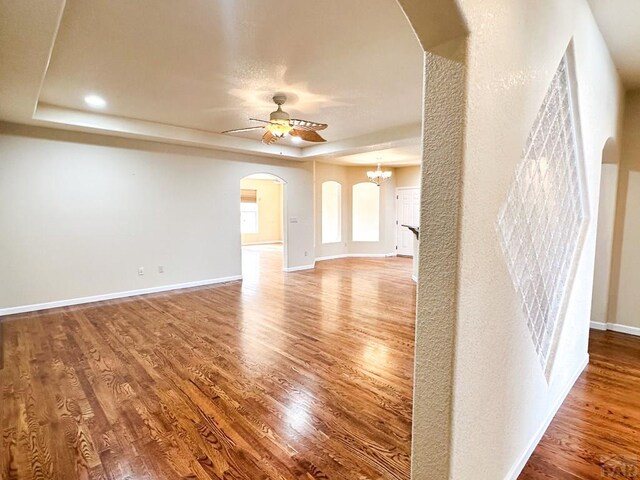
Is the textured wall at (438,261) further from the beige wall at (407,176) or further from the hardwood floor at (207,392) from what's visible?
the beige wall at (407,176)

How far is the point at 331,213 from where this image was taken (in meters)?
9.62

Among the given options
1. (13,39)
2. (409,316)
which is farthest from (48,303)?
(409,316)

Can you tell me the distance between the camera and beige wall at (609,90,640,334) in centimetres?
350

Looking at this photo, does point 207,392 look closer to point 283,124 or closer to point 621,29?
point 283,124

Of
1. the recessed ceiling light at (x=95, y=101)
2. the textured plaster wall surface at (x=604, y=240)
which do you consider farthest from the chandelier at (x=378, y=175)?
the recessed ceiling light at (x=95, y=101)

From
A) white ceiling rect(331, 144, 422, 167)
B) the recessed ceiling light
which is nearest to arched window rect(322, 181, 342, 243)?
white ceiling rect(331, 144, 422, 167)

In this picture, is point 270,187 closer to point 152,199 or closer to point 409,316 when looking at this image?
point 152,199

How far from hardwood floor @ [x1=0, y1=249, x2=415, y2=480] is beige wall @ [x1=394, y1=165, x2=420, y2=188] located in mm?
5699

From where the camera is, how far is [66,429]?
79.3 inches

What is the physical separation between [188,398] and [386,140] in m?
4.50

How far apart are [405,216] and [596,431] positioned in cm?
791

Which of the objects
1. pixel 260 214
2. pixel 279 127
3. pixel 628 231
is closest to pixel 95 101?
pixel 279 127

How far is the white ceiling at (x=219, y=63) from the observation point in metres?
2.19

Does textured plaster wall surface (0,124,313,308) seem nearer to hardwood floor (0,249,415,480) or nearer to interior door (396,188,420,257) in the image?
hardwood floor (0,249,415,480)
